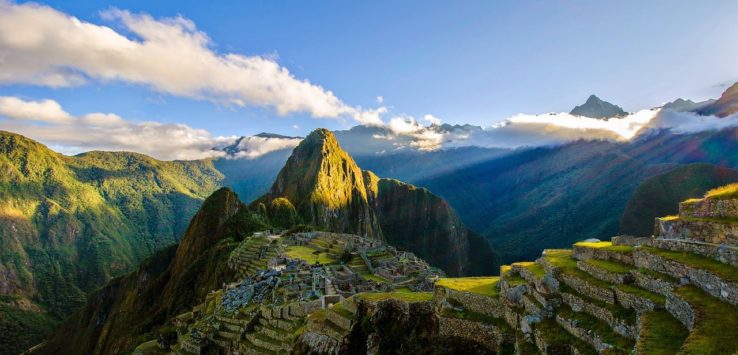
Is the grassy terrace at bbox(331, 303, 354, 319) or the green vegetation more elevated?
the grassy terrace at bbox(331, 303, 354, 319)

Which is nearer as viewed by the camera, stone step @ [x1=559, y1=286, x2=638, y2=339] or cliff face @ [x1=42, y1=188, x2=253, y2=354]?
stone step @ [x1=559, y1=286, x2=638, y2=339]

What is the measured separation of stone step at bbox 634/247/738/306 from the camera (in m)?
11.6

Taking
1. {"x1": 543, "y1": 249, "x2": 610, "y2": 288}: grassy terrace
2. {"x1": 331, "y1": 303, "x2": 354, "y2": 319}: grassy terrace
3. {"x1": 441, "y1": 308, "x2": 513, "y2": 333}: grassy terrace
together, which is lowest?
{"x1": 331, "y1": 303, "x2": 354, "y2": 319}: grassy terrace

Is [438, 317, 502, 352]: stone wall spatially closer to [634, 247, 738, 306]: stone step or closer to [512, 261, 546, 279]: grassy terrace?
[512, 261, 546, 279]: grassy terrace

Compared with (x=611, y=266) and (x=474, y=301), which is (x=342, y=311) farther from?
(x=611, y=266)

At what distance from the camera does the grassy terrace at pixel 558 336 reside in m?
14.4

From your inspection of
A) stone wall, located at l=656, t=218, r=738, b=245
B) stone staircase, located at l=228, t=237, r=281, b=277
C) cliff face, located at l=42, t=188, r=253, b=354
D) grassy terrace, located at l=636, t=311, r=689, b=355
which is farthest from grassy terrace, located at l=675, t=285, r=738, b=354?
cliff face, located at l=42, t=188, r=253, b=354

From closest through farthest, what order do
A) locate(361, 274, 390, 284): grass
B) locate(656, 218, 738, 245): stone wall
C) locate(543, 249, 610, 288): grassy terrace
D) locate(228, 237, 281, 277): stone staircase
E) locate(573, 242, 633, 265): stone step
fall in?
1. locate(656, 218, 738, 245): stone wall
2. locate(543, 249, 610, 288): grassy terrace
3. locate(573, 242, 633, 265): stone step
4. locate(361, 274, 390, 284): grass
5. locate(228, 237, 281, 277): stone staircase

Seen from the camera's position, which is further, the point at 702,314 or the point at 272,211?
the point at 272,211

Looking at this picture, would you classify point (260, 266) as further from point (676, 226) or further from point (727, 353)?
point (727, 353)

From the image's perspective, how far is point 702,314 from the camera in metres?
11.2

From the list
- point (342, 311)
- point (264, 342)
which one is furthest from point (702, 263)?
point (264, 342)

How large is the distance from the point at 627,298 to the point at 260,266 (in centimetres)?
6697

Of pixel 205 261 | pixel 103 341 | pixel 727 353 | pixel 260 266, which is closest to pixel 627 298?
pixel 727 353
